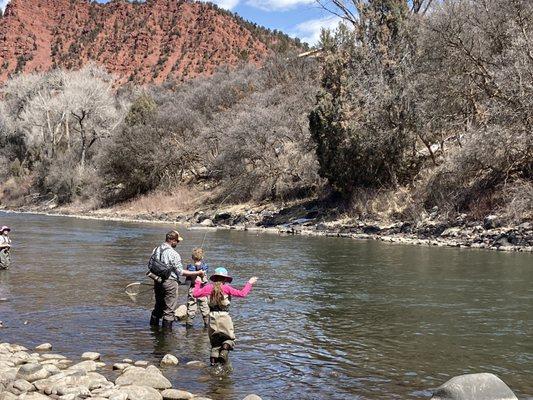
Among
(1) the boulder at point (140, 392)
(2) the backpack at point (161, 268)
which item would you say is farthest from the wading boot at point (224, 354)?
(2) the backpack at point (161, 268)

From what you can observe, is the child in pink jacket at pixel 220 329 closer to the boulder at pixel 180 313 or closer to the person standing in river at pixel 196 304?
the person standing in river at pixel 196 304

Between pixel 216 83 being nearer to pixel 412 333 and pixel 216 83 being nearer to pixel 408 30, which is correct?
pixel 408 30

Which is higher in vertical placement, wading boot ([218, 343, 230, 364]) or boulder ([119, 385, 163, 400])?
wading boot ([218, 343, 230, 364])

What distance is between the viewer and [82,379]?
7.43 meters

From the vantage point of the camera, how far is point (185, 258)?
21109 millimetres

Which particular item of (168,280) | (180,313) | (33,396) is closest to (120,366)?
(33,396)

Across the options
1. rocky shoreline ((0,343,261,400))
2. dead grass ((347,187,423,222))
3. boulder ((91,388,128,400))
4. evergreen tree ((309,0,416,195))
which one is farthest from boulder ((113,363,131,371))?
evergreen tree ((309,0,416,195))

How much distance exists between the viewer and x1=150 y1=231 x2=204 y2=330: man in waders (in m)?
10.5

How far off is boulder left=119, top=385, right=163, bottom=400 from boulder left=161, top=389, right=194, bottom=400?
0.13 metres

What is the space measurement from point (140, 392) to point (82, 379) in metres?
0.87

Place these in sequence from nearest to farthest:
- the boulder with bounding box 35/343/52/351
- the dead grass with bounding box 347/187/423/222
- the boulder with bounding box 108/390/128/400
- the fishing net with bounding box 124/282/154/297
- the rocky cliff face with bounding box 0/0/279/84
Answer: the boulder with bounding box 108/390/128/400
the boulder with bounding box 35/343/52/351
the fishing net with bounding box 124/282/154/297
the dead grass with bounding box 347/187/423/222
the rocky cliff face with bounding box 0/0/279/84

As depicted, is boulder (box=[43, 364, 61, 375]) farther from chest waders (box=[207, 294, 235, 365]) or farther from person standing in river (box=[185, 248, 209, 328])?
person standing in river (box=[185, 248, 209, 328])

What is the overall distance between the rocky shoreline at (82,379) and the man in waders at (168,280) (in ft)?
6.41

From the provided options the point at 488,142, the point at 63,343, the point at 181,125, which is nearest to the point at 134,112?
the point at 181,125
